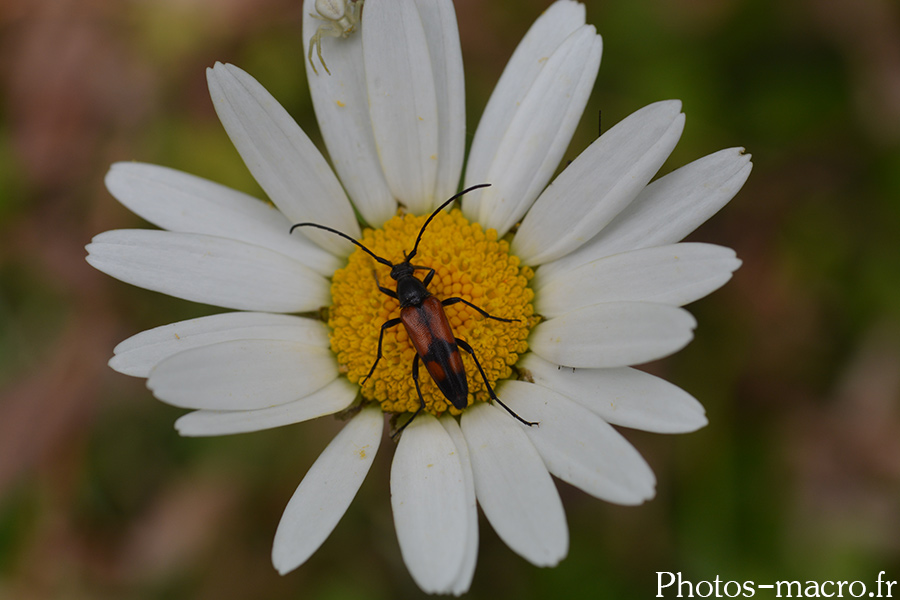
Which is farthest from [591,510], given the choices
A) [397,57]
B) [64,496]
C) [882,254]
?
[64,496]

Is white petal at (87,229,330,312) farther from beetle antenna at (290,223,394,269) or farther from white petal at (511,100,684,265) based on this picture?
white petal at (511,100,684,265)

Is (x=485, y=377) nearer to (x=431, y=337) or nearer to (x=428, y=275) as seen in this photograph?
(x=431, y=337)

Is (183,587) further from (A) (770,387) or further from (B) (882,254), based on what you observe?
(B) (882,254)

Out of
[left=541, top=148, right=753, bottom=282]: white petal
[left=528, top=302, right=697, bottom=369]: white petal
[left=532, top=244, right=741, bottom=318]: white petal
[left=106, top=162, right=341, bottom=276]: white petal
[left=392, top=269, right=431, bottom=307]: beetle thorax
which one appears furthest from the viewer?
[left=106, top=162, right=341, bottom=276]: white petal

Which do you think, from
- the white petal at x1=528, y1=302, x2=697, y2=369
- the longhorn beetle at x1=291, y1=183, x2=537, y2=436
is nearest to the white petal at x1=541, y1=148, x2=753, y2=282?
the white petal at x1=528, y1=302, x2=697, y2=369

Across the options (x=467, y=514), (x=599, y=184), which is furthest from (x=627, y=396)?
(x=599, y=184)

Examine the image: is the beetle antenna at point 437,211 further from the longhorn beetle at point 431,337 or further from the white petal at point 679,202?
the white petal at point 679,202

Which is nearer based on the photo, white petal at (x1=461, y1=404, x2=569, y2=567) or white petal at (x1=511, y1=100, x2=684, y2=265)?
white petal at (x1=461, y1=404, x2=569, y2=567)
